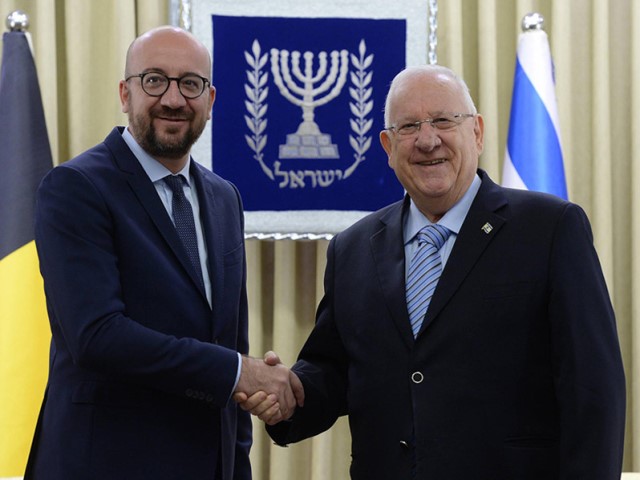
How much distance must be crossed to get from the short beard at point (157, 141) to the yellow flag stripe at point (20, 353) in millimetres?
1301

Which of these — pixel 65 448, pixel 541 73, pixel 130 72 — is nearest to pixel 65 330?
pixel 65 448

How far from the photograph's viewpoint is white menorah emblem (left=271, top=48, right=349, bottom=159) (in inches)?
159

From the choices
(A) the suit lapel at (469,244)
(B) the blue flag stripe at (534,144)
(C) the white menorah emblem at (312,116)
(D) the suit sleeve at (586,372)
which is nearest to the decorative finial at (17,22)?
(C) the white menorah emblem at (312,116)

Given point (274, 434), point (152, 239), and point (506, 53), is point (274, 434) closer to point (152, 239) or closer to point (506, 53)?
point (152, 239)

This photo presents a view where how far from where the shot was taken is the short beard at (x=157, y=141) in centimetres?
256

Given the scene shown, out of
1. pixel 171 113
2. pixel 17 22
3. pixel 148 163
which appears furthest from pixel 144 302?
pixel 17 22

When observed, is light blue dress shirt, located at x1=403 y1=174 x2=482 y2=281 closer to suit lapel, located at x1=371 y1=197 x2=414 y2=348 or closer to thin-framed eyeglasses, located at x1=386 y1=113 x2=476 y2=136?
suit lapel, located at x1=371 y1=197 x2=414 y2=348

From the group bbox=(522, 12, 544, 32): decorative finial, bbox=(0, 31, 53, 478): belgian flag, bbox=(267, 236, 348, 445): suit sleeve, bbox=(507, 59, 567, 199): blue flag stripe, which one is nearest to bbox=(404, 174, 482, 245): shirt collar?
bbox=(267, 236, 348, 445): suit sleeve

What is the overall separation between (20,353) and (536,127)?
2.29 m

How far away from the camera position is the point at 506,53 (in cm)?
434

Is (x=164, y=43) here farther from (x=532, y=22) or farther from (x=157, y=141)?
(x=532, y=22)

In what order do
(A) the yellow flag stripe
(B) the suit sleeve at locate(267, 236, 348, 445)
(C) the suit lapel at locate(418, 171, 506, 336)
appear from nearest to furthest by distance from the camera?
(C) the suit lapel at locate(418, 171, 506, 336) < (B) the suit sleeve at locate(267, 236, 348, 445) < (A) the yellow flag stripe

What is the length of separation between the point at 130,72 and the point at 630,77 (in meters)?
2.62

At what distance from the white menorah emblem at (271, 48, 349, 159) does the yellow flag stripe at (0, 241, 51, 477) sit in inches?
46.5
